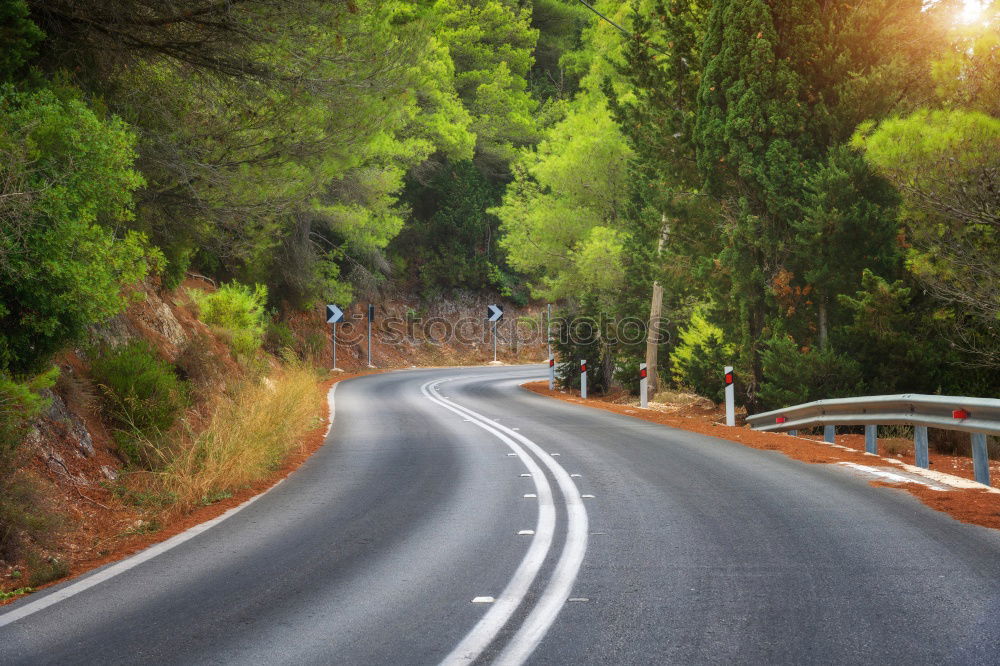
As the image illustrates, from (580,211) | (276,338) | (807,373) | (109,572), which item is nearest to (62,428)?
(109,572)

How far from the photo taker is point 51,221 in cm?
679

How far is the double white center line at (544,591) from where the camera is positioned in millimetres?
3848

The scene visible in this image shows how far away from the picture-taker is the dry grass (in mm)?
8031

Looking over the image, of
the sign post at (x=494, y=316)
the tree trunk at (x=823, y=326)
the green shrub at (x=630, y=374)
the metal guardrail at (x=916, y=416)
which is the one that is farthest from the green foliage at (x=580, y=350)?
the sign post at (x=494, y=316)

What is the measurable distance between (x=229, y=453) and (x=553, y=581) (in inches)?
200

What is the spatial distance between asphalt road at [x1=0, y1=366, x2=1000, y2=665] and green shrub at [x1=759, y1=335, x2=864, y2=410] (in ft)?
15.7

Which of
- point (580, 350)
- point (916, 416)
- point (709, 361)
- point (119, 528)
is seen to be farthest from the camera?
point (580, 350)

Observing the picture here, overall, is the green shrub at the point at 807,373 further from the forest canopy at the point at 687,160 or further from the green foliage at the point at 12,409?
the green foliage at the point at 12,409

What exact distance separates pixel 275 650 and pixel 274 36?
25.1ft

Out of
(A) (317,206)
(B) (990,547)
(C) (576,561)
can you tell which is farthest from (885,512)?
(A) (317,206)

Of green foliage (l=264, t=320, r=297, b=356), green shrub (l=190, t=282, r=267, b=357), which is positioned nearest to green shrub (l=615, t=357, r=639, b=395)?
green shrub (l=190, t=282, r=267, b=357)

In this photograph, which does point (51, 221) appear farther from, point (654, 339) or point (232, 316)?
point (654, 339)

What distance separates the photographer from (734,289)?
14.8m

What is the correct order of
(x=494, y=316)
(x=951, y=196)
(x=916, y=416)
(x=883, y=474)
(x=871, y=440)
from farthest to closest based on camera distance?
1. (x=494, y=316)
2. (x=871, y=440)
3. (x=951, y=196)
4. (x=916, y=416)
5. (x=883, y=474)
